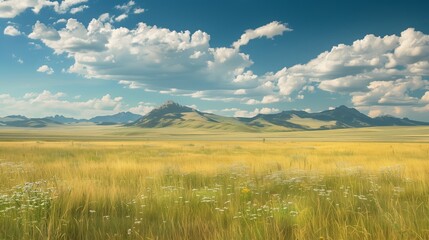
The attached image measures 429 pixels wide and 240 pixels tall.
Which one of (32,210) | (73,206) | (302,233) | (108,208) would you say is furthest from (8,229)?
(302,233)

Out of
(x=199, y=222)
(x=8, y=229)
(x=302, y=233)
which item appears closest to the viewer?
(x=302, y=233)

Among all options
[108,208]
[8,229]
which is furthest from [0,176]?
[8,229]

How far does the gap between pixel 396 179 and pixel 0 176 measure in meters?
14.4

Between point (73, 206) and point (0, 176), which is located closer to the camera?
point (73, 206)

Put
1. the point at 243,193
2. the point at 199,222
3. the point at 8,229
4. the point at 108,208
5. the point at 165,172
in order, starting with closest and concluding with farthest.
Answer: the point at 8,229 → the point at 199,222 → the point at 108,208 → the point at 243,193 → the point at 165,172

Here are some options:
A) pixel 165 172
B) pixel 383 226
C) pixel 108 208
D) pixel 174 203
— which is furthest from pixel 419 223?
pixel 165 172

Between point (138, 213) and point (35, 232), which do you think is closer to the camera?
point (35, 232)

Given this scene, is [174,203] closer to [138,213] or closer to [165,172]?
[138,213]

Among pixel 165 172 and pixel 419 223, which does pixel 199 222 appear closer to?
pixel 419 223

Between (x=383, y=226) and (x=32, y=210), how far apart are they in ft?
20.8

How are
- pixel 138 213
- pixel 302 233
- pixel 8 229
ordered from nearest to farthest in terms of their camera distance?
1. pixel 302 233
2. pixel 8 229
3. pixel 138 213

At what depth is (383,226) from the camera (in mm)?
6008

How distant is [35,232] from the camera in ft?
18.5

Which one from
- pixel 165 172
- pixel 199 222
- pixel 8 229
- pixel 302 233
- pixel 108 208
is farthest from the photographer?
pixel 165 172
